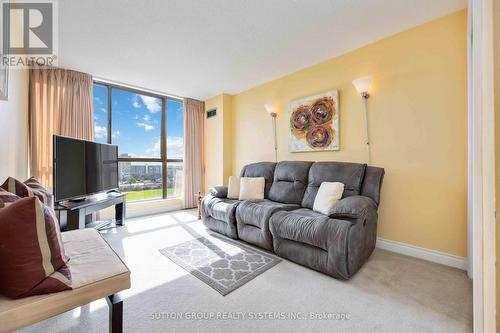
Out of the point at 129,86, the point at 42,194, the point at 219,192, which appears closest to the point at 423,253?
the point at 219,192

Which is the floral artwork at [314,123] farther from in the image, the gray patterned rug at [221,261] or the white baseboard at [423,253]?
the gray patterned rug at [221,261]

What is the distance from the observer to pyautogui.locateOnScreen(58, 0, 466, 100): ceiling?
201 cm

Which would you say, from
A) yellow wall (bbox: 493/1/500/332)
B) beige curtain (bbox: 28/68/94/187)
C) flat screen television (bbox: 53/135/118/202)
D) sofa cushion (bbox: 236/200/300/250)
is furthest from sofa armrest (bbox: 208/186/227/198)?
yellow wall (bbox: 493/1/500/332)

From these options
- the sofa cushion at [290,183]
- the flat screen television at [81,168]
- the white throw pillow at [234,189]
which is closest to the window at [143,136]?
the flat screen television at [81,168]

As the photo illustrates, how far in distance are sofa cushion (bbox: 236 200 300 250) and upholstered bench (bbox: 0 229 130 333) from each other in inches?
57.4

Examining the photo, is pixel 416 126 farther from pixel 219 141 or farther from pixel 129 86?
pixel 129 86

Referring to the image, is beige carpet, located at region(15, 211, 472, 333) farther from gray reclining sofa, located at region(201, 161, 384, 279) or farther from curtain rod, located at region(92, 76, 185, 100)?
curtain rod, located at region(92, 76, 185, 100)

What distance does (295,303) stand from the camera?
5.11ft

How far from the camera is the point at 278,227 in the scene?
2193 mm

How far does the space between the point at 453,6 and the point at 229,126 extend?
11.7 feet

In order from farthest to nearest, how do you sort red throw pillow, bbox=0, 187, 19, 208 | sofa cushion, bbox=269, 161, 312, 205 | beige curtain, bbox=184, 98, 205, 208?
1. beige curtain, bbox=184, 98, 205, 208
2. sofa cushion, bbox=269, 161, 312, 205
3. red throw pillow, bbox=0, 187, 19, 208

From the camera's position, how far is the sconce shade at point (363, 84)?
97.8 inches

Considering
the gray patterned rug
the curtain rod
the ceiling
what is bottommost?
the gray patterned rug

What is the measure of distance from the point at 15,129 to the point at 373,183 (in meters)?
3.92
